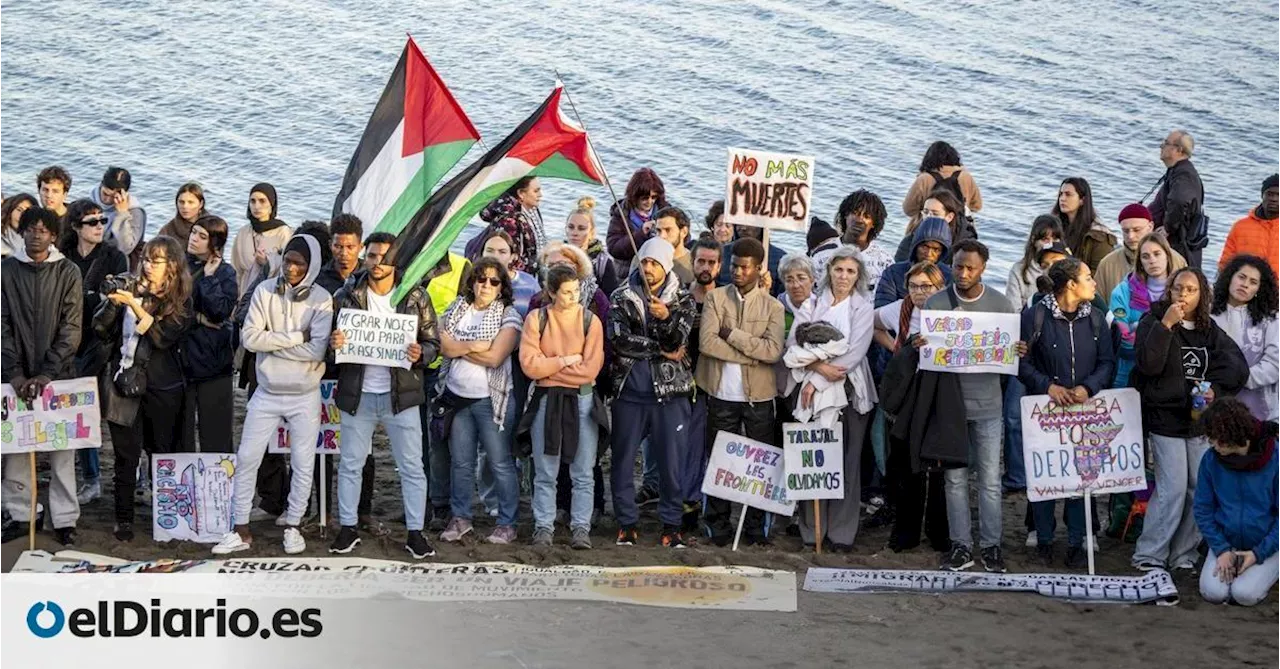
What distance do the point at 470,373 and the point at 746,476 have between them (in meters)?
1.61

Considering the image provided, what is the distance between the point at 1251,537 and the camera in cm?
938

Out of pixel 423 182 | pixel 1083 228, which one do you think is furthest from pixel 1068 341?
pixel 423 182

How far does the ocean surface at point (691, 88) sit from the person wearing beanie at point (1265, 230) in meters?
8.78

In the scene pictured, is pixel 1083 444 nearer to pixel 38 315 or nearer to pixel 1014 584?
pixel 1014 584

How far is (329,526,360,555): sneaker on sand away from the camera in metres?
10.1

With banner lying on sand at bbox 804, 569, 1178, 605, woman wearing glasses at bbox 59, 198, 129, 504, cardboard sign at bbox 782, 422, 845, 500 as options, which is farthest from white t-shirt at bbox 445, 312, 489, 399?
woman wearing glasses at bbox 59, 198, 129, 504

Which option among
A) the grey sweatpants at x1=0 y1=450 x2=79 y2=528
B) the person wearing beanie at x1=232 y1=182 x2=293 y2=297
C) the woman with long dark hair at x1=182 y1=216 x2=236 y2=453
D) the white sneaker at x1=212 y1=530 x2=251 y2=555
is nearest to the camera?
the white sneaker at x1=212 y1=530 x2=251 y2=555

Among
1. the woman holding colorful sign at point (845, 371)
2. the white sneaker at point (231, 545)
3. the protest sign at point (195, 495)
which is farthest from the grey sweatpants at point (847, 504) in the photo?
the protest sign at point (195, 495)


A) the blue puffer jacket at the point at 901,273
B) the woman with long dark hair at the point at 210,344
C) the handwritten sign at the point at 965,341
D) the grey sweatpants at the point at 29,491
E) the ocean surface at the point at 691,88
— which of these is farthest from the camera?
the ocean surface at the point at 691,88

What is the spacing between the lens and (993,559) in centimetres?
995

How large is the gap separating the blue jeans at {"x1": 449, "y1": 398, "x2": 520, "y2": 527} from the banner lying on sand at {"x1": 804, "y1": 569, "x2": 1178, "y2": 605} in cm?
177

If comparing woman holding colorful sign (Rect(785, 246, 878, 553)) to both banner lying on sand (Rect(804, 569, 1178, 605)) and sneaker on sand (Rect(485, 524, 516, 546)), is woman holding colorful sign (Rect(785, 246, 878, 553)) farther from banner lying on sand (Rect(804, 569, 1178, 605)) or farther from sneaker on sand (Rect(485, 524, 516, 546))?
sneaker on sand (Rect(485, 524, 516, 546))

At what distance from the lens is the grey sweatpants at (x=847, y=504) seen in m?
10.2

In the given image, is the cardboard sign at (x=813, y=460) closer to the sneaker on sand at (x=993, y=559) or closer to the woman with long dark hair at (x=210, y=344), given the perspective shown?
the sneaker on sand at (x=993, y=559)
